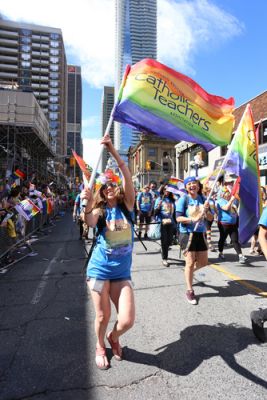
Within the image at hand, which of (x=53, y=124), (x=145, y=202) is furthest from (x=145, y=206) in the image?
(x=53, y=124)

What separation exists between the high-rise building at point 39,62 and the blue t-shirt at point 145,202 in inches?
3544

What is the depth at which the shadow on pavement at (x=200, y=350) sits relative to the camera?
2957mm

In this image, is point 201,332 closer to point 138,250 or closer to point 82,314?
point 82,314

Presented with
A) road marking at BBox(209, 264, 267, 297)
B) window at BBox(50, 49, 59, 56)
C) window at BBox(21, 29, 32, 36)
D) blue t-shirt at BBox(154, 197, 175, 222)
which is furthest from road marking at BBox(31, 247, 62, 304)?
window at BBox(21, 29, 32, 36)

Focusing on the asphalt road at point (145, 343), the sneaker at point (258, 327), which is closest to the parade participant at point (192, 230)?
the asphalt road at point (145, 343)

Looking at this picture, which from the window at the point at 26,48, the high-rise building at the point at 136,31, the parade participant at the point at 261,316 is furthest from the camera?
the window at the point at 26,48

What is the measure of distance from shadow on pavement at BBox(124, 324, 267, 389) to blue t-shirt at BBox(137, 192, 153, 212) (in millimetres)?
7832

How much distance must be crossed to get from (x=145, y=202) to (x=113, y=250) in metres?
8.62

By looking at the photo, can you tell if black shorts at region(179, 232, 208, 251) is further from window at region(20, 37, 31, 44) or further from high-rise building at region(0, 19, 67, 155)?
window at region(20, 37, 31, 44)

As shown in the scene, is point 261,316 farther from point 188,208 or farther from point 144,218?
point 144,218

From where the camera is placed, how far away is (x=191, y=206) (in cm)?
496

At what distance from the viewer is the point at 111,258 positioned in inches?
120

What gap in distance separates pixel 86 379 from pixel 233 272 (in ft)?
14.6

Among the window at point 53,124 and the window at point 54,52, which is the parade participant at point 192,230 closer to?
the window at point 53,124
